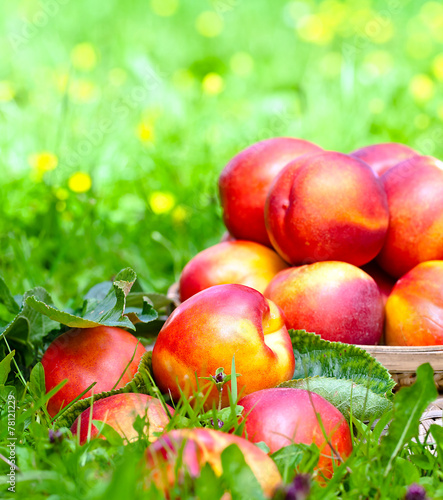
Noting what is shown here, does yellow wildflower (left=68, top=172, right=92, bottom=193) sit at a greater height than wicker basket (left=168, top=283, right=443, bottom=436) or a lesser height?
greater

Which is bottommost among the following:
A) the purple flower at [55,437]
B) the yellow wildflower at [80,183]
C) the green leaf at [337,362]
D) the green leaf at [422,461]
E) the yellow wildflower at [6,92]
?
the green leaf at [422,461]

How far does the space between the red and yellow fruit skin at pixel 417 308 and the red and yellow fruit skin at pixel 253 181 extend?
40 cm

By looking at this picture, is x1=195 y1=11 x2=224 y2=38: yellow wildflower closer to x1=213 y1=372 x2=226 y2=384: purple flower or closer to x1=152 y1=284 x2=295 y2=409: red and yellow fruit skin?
x1=152 y1=284 x2=295 y2=409: red and yellow fruit skin

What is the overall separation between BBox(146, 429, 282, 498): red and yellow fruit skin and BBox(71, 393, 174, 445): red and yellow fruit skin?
14cm

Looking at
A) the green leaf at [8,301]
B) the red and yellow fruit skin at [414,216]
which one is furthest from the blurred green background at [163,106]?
the red and yellow fruit skin at [414,216]

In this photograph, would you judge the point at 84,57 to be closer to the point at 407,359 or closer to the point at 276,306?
the point at 276,306

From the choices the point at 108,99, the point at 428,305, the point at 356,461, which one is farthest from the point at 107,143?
the point at 356,461

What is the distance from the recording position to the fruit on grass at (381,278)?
5.03 ft

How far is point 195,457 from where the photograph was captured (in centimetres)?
79

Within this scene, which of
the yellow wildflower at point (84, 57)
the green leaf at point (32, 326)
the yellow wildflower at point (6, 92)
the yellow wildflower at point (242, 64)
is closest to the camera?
the green leaf at point (32, 326)

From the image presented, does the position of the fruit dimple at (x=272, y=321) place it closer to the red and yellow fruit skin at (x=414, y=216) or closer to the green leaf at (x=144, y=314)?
the green leaf at (x=144, y=314)

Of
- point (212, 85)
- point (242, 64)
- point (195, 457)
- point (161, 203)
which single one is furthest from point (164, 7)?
point (195, 457)

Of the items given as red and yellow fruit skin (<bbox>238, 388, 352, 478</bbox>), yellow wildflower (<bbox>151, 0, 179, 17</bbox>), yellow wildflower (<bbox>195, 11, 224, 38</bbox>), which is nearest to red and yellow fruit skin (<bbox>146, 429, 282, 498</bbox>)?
red and yellow fruit skin (<bbox>238, 388, 352, 478</bbox>)

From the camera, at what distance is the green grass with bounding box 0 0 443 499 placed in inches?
76.8
